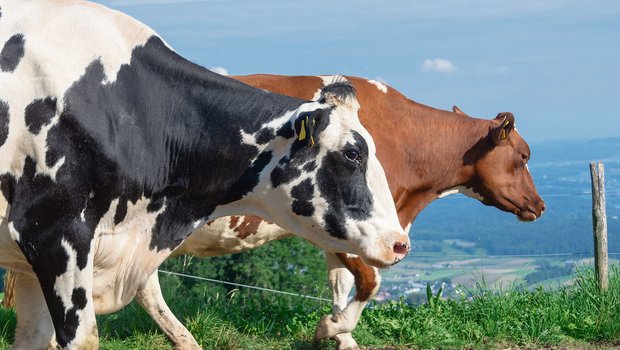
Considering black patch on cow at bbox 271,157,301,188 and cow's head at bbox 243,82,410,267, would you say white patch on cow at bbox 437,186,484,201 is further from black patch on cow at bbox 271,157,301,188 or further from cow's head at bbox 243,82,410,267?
black patch on cow at bbox 271,157,301,188

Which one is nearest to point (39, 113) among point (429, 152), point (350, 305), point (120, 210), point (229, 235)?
point (120, 210)

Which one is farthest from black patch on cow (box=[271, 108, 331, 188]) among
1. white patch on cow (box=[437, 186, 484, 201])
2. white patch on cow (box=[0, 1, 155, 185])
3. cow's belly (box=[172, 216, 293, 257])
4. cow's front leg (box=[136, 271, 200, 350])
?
white patch on cow (box=[437, 186, 484, 201])

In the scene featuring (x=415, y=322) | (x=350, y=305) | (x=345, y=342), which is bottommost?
(x=345, y=342)

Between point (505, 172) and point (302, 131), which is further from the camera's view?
point (505, 172)

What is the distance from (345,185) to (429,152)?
3.19 meters

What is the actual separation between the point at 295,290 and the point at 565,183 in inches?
2012

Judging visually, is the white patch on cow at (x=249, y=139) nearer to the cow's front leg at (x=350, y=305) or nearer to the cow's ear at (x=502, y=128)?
the cow's front leg at (x=350, y=305)

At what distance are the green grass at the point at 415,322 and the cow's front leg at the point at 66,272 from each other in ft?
7.44

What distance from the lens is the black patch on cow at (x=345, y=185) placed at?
530 cm

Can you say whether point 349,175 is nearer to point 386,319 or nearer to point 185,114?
point 185,114

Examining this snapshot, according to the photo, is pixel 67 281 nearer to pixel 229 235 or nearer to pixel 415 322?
pixel 229 235

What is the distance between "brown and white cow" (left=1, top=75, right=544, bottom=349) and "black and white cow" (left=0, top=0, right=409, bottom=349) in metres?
1.85

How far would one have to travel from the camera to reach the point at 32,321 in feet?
18.2

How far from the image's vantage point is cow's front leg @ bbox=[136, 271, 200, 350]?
7.28m
